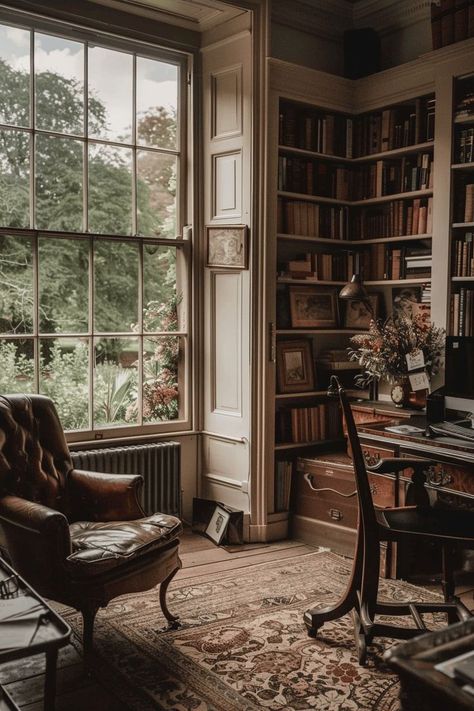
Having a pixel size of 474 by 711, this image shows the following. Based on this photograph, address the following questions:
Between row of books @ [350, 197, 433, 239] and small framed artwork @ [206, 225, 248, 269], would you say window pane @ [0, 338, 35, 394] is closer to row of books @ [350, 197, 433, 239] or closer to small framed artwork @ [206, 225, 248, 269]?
small framed artwork @ [206, 225, 248, 269]

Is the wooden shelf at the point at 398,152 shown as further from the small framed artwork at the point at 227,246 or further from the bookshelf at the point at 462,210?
the small framed artwork at the point at 227,246

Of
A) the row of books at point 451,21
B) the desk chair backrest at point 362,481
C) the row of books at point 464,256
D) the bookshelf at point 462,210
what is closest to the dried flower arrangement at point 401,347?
the bookshelf at point 462,210

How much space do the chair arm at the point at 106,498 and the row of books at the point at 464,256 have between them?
2.24 metres

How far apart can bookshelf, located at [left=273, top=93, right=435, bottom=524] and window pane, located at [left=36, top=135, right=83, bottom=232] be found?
125cm

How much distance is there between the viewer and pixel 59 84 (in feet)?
14.1

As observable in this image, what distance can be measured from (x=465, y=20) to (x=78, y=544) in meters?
3.55

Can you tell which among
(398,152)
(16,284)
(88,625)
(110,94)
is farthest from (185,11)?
(88,625)

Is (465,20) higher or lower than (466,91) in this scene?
higher

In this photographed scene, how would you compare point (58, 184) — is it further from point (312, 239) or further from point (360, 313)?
point (360, 313)

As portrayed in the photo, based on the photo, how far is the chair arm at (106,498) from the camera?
3.49 metres

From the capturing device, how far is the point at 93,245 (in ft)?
14.7

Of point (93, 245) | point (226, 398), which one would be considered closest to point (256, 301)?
point (226, 398)

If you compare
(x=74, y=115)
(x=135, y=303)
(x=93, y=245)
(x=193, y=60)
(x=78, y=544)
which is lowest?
(x=78, y=544)

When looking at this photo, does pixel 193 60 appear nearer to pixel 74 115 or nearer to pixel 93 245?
pixel 74 115
